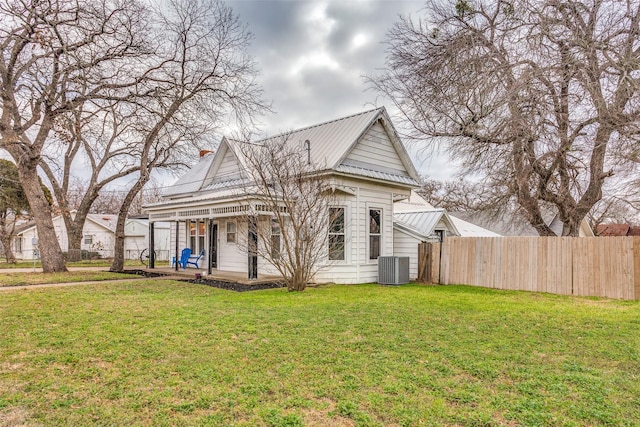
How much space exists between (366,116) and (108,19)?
332 inches

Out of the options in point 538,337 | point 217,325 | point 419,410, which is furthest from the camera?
point 217,325

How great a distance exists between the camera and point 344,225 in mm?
12805

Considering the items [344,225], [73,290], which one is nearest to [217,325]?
[73,290]

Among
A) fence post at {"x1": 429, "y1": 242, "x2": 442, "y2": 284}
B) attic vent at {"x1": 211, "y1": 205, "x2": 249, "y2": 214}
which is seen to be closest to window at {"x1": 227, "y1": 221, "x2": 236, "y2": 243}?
attic vent at {"x1": 211, "y1": 205, "x2": 249, "y2": 214}

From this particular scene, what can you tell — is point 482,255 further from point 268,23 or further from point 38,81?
point 38,81

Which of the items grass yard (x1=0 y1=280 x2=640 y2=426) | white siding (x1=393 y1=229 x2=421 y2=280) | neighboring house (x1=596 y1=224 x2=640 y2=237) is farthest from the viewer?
neighboring house (x1=596 y1=224 x2=640 y2=237)

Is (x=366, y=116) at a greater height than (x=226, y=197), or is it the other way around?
(x=366, y=116)

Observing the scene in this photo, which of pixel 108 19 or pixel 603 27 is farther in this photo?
pixel 108 19

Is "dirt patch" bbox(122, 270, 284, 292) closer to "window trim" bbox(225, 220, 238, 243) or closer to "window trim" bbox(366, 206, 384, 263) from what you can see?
"window trim" bbox(225, 220, 238, 243)

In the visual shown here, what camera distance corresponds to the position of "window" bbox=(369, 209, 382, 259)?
13.6 metres

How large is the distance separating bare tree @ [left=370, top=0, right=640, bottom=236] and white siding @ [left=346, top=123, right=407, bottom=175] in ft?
10.5

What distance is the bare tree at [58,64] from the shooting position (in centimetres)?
1169

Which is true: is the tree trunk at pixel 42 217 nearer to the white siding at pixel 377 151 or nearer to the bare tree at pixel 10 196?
the white siding at pixel 377 151

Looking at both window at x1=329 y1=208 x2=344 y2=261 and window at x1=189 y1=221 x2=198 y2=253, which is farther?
window at x1=189 y1=221 x2=198 y2=253
